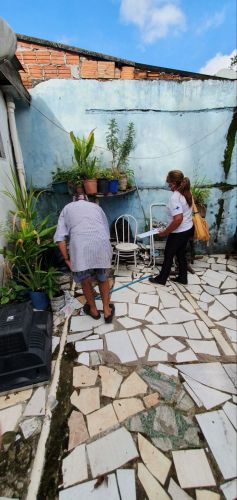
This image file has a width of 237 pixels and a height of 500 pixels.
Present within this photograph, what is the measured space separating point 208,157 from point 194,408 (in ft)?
15.3

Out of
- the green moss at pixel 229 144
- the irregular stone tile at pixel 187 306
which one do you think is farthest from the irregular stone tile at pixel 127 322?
the green moss at pixel 229 144

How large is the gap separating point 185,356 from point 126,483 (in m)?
1.39

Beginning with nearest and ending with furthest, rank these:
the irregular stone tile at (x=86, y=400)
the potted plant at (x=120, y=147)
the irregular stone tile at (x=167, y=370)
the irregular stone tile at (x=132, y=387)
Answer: the irregular stone tile at (x=86, y=400), the irregular stone tile at (x=132, y=387), the irregular stone tile at (x=167, y=370), the potted plant at (x=120, y=147)

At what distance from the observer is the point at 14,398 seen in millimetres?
2248

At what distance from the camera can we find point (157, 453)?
5.99 ft

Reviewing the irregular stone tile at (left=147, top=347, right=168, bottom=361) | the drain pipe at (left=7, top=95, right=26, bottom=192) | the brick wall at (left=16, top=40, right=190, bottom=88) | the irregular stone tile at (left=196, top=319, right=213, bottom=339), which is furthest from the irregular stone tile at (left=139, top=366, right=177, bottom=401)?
the brick wall at (left=16, top=40, right=190, bottom=88)

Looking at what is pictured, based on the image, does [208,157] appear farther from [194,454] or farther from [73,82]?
[194,454]

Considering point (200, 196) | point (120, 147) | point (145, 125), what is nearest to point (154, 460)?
point (200, 196)

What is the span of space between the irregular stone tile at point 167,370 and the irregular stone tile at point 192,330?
2.07 ft

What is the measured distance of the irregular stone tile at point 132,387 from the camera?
7.48 ft

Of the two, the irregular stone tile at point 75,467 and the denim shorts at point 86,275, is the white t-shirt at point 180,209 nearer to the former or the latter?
the denim shorts at point 86,275

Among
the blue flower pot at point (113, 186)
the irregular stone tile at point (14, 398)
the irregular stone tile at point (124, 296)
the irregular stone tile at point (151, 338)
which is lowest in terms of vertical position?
the irregular stone tile at point (151, 338)

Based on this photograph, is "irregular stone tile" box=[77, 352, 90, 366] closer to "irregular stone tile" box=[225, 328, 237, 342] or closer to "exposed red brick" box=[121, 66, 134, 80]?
"irregular stone tile" box=[225, 328, 237, 342]

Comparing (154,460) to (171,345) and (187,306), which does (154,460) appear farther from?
(187,306)
